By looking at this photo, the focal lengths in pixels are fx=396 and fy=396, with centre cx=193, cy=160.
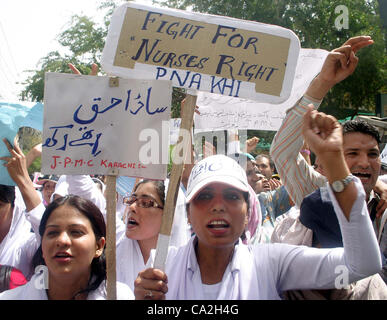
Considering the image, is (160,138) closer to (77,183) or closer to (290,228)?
(290,228)

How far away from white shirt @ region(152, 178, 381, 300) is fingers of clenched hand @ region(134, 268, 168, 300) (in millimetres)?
91

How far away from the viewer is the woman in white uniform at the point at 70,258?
1.75m

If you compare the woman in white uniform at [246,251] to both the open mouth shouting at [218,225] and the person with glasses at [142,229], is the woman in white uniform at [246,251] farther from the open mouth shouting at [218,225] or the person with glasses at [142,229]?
the person with glasses at [142,229]

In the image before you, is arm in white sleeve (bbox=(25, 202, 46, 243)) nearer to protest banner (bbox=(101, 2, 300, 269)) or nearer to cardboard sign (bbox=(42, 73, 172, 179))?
cardboard sign (bbox=(42, 73, 172, 179))

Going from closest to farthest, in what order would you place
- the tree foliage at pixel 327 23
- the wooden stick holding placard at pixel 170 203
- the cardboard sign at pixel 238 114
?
1. the wooden stick holding placard at pixel 170 203
2. the cardboard sign at pixel 238 114
3. the tree foliage at pixel 327 23

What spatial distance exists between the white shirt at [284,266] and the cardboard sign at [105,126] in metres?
0.46

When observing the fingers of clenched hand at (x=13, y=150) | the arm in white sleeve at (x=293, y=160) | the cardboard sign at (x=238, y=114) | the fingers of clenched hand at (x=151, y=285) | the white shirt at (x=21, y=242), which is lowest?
the fingers of clenched hand at (x=151, y=285)

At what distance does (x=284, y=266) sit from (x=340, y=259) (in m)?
0.24

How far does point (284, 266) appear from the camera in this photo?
159 cm

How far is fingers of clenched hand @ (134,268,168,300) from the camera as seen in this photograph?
150 centimetres

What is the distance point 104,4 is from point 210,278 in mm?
14924

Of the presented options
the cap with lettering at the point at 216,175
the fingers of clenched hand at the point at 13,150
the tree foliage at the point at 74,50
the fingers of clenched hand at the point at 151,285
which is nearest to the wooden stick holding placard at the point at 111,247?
the fingers of clenched hand at the point at 151,285

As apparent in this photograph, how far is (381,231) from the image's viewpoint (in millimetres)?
1879

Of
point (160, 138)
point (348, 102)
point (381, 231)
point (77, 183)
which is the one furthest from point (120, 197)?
point (348, 102)
